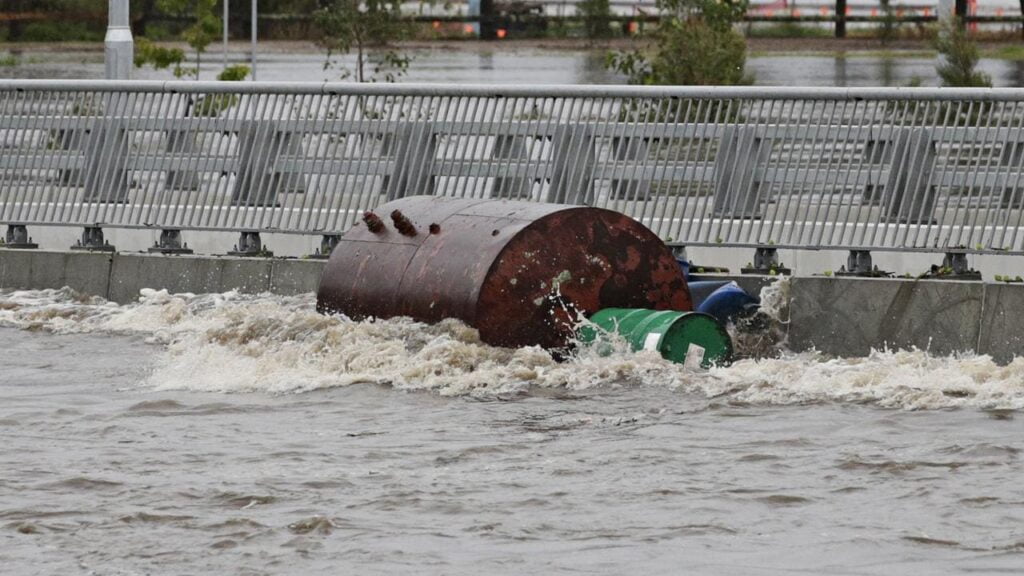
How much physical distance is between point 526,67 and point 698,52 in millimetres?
14237

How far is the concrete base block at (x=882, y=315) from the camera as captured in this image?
1359cm

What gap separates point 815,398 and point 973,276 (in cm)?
251

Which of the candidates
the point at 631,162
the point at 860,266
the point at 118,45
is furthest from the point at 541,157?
the point at 118,45

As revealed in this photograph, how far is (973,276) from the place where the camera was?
1432 cm

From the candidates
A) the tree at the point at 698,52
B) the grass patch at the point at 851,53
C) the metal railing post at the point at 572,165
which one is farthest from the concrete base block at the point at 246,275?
the grass patch at the point at 851,53

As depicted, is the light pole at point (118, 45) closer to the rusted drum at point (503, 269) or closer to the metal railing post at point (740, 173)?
the rusted drum at point (503, 269)

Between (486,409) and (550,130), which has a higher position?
(550,130)

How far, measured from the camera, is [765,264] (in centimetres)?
1522

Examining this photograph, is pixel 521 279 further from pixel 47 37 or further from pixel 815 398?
pixel 47 37

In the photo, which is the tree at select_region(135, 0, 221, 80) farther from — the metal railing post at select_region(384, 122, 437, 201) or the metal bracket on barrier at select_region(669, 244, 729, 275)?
the metal bracket on barrier at select_region(669, 244, 729, 275)

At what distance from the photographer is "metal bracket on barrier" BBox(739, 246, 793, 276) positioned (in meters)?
15.1

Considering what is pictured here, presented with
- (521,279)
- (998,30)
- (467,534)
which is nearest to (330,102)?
(521,279)

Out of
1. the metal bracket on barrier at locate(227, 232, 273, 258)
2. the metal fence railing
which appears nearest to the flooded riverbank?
the metal fence railing

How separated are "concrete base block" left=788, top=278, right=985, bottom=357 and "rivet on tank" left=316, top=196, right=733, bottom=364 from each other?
0.76 meters
